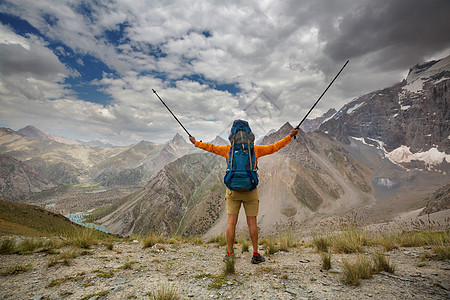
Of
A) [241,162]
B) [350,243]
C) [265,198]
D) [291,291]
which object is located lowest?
[291,291]

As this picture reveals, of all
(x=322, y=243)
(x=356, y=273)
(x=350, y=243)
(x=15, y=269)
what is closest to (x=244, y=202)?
(x=356, y=273)

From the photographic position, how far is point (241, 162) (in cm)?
521

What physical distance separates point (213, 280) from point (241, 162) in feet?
9.16

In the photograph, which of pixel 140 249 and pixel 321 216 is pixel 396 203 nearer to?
pixel 321 216

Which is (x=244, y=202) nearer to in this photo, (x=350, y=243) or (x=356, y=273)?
(x=356, y=273)

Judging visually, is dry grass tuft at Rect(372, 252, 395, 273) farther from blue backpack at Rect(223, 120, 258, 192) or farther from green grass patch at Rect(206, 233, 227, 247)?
green grass patch at Rect(206, 233, 227, 247)

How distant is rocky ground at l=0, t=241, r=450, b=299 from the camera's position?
10.2 feet

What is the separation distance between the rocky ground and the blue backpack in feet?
6.72

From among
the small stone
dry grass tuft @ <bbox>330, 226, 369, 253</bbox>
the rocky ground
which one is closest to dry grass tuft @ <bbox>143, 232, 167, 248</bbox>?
the rocky ground

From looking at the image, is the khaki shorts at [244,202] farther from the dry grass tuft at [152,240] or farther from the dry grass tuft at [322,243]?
the dry grass tuft at [152,240]

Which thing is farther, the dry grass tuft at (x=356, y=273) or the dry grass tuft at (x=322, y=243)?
the dry grass tuft at (x=322, y=243)

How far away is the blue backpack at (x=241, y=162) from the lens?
507cm

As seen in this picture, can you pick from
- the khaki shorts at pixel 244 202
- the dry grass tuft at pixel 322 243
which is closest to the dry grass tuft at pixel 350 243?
the dry grass tuft at pixel 322 243

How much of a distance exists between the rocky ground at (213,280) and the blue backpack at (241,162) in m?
2.05
